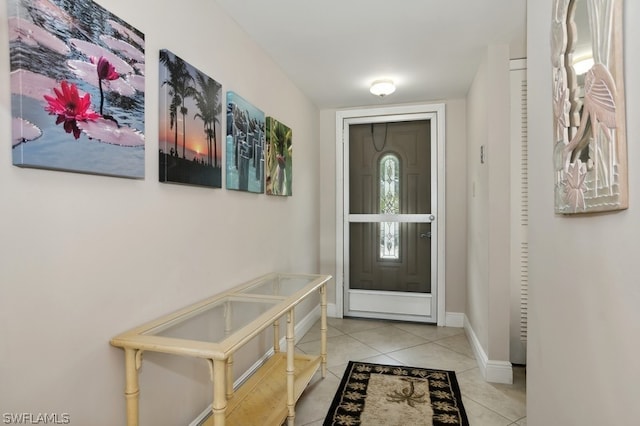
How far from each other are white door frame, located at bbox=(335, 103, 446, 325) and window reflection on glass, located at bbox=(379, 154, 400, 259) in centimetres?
39

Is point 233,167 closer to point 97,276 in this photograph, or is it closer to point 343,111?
point 97,276

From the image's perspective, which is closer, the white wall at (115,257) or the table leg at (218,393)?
the white wall at (115,257)

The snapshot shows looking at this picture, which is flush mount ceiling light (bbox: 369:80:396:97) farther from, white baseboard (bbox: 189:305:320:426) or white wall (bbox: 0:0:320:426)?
white baseboard (bbox: 189:305:320:426)

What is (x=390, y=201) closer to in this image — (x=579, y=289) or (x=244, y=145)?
(x=244, y=145)

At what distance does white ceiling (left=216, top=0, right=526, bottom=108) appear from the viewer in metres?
1.97

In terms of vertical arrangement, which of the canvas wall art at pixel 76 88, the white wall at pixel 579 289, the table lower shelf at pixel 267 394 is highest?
the canvas wall art at pixel 76 88

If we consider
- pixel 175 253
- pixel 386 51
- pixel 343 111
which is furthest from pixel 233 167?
pixel 343 111

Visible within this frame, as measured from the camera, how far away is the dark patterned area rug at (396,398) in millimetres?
1950

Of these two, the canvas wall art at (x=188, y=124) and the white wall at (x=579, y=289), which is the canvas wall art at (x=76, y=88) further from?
the white wall at (x=579, y=289)

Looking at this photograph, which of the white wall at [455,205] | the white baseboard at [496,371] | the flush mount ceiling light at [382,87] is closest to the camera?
the white baseboard at [496,371]

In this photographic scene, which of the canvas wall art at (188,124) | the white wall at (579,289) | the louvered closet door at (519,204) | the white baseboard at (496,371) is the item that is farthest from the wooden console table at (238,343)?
the louvered closet door at (519,204)

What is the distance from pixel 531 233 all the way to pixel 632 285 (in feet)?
2.47

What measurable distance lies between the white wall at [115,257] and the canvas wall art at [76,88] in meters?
0.04

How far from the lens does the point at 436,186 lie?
3.62 m
